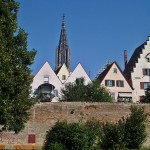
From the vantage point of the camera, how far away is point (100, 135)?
39312 mm

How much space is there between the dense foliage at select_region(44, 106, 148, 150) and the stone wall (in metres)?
1.05

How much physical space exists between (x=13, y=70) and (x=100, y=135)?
568 inches

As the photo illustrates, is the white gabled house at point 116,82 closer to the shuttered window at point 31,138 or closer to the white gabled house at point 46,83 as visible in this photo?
the white gabled house at point 46,83

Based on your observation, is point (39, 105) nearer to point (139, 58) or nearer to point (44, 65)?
point (44, 65)

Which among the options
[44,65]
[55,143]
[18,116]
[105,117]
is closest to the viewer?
[18,116]

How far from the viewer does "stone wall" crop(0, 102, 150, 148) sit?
130ft

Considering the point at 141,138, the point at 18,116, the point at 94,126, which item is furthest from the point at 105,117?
the point at 18,116

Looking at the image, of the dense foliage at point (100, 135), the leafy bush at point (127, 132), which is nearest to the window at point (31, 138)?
the dense foliage at point (100, 135)

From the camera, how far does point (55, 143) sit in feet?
Answer: 119

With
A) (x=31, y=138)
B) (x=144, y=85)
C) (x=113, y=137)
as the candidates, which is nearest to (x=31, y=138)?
(x=31, y=138)

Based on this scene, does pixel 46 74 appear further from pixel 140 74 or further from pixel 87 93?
pixel 140 74

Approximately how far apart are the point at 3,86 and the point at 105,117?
1753cm

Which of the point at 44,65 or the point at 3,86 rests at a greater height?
the point at 44,65

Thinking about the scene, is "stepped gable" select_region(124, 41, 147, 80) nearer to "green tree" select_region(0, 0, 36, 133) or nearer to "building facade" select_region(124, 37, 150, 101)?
"building facade" select_region(124, 37, 150, 101)
